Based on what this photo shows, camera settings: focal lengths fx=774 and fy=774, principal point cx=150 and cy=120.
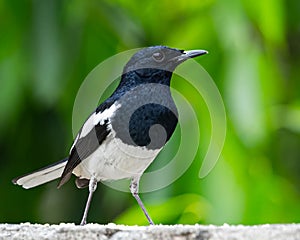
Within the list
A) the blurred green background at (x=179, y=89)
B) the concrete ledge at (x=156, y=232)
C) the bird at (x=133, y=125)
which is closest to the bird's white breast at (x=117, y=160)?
the bird at (x=133, y=125)

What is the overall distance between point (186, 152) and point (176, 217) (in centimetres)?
33

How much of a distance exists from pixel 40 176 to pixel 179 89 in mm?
1026

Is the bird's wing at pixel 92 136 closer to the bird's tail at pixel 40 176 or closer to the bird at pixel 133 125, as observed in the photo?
the bird at pixel 133 125

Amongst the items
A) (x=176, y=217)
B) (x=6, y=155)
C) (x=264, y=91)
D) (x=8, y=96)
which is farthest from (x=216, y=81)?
(x=6, y=155)

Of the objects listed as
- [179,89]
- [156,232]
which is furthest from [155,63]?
[179,89]

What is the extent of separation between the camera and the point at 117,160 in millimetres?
2016

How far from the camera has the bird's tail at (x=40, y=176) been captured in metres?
2.25

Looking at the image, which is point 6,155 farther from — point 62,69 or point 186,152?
point 186,152

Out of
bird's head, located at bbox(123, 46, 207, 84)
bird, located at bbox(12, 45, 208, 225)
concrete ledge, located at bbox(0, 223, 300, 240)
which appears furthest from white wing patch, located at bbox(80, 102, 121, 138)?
concrete ledge, located at bbox(0, 223, 300, 240)

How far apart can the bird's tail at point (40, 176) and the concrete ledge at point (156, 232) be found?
74 cm

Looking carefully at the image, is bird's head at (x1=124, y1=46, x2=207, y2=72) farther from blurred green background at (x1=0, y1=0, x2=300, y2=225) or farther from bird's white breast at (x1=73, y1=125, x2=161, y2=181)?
blurred green background at (x1=0, y1=0, x2=300, y2=225)

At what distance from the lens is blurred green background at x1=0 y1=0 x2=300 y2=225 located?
9.34 ft

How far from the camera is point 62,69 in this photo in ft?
10.3

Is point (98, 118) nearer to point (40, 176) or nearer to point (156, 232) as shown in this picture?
point (40, 176)
